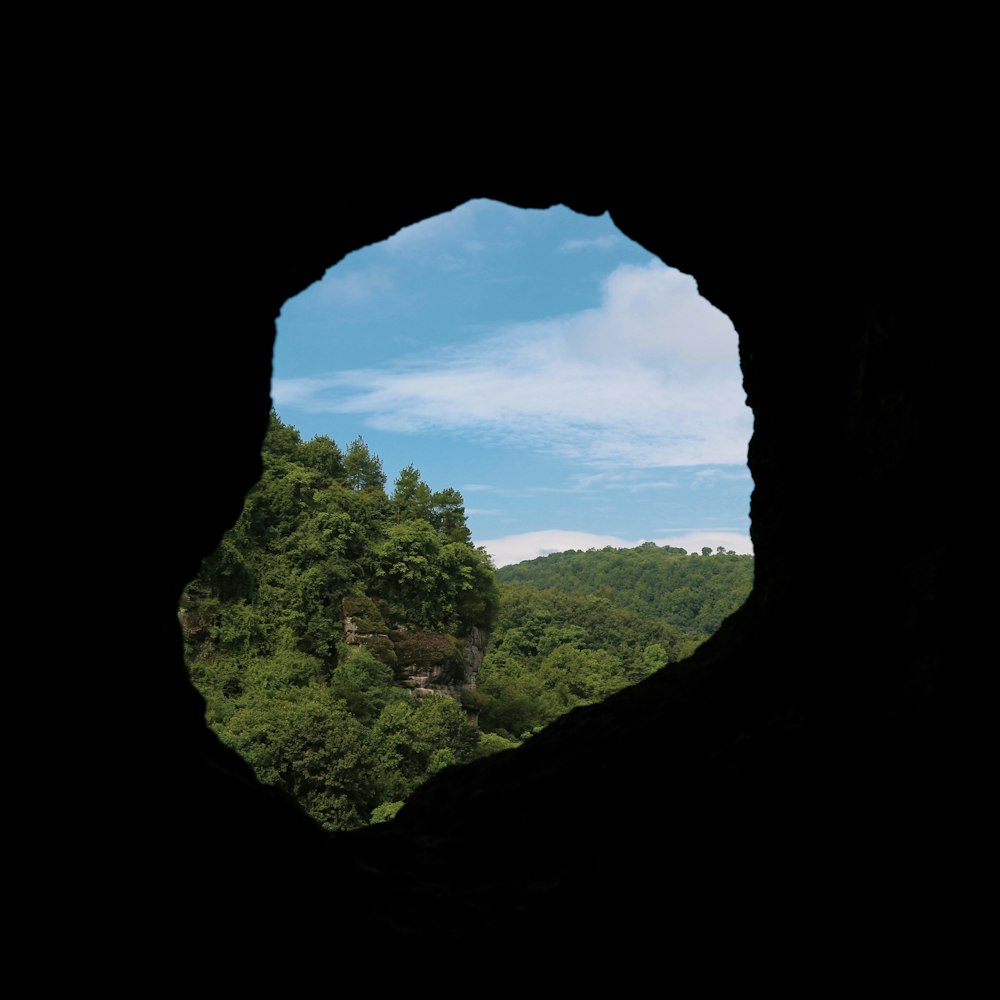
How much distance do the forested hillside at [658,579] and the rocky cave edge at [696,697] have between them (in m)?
96.2

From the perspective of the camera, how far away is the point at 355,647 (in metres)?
35.9

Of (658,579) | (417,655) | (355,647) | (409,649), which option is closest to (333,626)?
(355,647)

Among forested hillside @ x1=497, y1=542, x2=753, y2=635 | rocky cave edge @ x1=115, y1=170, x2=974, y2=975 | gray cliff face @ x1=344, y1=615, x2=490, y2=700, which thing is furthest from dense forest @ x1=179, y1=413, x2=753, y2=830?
forested hillside @ x1=497, y1=542, x2=753, y2=635

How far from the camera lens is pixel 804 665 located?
5207 mm

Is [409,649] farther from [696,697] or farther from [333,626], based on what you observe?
[696,697]

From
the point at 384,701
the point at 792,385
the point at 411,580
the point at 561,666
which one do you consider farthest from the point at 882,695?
the point at 561,666

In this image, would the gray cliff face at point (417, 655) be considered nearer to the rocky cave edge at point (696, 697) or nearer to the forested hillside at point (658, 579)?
the rocky cave edge at point (696, 697)

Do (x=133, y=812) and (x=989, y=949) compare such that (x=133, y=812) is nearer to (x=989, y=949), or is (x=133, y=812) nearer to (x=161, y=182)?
(x=161, y=182)

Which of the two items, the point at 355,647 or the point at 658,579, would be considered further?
the point at 658,579

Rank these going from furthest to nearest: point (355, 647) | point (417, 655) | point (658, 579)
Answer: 1. point (658, 579)
2. point (417, 655)
3. point (355, 647)

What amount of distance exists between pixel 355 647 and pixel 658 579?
3967 inches

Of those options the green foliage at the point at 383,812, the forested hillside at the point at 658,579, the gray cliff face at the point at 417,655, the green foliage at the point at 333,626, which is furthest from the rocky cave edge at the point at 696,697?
the forested hillside at the point at 658,579

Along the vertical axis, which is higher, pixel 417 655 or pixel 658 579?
pixel 658 579

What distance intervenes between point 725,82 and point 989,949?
4794mm
